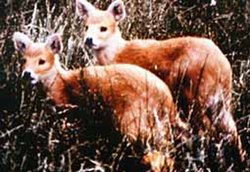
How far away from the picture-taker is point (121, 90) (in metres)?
5.07

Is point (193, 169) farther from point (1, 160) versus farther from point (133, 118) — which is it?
point (1, 160)

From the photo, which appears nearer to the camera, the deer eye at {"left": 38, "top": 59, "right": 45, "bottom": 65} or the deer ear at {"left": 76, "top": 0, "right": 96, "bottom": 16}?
the deer eye at {"left": 38, "top": 59, "right": 45, "bottom": 65}

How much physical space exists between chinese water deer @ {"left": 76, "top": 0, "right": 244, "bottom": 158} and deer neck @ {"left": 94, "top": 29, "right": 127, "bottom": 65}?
8 centimetres

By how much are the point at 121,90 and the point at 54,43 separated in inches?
19.2

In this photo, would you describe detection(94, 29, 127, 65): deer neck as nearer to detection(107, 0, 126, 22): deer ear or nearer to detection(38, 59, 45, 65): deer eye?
detection(107, 0, 126, 22): deer ear

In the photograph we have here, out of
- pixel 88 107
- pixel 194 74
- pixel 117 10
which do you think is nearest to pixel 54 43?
pixel 88 107

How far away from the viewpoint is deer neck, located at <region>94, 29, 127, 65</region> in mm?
5668

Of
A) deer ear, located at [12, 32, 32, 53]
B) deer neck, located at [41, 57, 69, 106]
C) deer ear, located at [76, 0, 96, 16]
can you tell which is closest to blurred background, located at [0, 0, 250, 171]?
deer neck, located at [41, 57, 69, 106]

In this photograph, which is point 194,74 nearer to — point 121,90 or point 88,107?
point 121,90

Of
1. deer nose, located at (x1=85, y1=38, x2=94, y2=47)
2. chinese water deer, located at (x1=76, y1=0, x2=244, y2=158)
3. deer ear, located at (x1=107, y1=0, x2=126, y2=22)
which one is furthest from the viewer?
deer ear, located at (x1=107, y1=0, x2=126, y2=22)

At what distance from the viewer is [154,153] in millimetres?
4918

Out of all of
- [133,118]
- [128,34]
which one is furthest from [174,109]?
[128,34]

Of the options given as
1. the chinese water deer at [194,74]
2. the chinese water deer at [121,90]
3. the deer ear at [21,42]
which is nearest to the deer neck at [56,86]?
the chinese water deer at [121,90]

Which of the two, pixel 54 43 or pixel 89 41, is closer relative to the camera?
pixel 54 43
